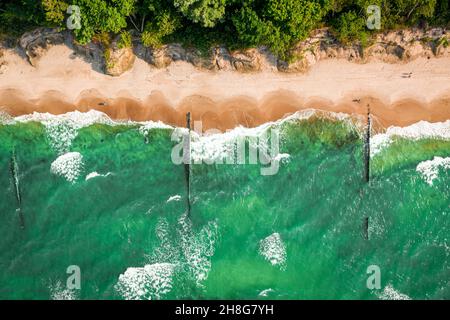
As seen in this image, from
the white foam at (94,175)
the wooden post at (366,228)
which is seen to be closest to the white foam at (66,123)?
the white foam at (94,175)

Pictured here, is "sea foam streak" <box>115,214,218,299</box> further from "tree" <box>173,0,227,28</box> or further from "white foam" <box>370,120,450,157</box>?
"tree" <box>173,0,227,28</box>

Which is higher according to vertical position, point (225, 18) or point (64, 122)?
point (225, 18)

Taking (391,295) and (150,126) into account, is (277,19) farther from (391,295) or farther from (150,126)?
(391,295)

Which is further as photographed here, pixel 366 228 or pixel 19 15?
pixel 19 15

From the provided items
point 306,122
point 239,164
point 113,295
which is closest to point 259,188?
point 239,164

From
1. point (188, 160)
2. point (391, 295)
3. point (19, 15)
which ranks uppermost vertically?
point (19, 15)

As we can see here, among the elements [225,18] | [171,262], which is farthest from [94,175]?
[225,18]

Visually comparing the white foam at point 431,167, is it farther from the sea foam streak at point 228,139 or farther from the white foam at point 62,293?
the white foam at point 62,293

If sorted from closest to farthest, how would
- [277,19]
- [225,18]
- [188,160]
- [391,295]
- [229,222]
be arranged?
[391,295] < [277,19] < [225,18] < [229,222] < [188,160]
